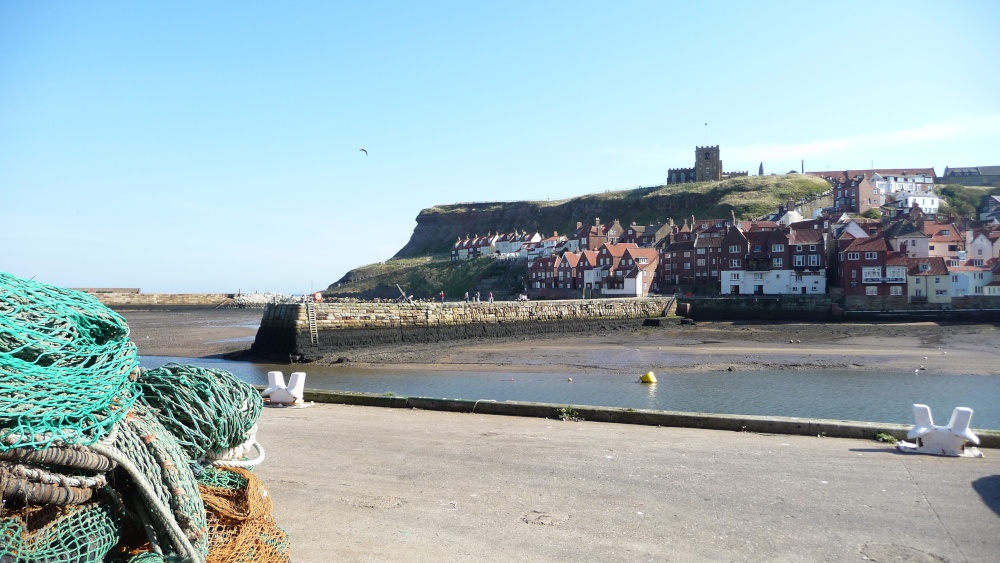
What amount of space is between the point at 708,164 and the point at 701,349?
134m

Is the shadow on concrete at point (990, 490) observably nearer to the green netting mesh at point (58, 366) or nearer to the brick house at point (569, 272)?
the green netting mesh at point (58, 366)

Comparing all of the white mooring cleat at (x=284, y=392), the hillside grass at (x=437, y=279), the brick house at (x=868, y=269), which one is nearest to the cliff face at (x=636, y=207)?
the hillside grass at (x=437, y=279)

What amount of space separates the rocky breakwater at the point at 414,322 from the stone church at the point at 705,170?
110 metres

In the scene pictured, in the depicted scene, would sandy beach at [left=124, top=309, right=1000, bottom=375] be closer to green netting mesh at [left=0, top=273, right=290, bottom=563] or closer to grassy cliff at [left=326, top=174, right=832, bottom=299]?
green netting mesh at [left=0, top=273, right=290, bottom=563]

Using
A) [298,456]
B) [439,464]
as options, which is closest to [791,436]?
[439,464]

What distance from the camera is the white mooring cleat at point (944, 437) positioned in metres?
8.83

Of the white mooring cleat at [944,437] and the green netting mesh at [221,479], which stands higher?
the green netting mesh at [221,479]

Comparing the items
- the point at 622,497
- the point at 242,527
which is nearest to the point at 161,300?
the point at 622,497

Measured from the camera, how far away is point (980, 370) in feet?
97.7

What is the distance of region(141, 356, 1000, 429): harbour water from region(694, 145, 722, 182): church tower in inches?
5539

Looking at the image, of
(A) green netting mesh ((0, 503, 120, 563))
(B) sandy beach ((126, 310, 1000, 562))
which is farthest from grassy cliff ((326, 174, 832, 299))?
(A) green netting mesh ((0, 503, 120, 563))

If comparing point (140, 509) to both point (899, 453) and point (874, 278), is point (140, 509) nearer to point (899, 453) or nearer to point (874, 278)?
point (899, 453)

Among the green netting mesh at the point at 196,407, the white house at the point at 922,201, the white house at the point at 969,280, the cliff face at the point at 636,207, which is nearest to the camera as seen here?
the green netting mesh at the point at 196,407

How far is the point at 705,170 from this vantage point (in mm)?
164000
